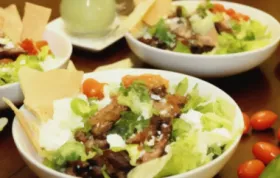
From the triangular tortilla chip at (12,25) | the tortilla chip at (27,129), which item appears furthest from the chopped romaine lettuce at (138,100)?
the triangular tortilla chip at (12,25)

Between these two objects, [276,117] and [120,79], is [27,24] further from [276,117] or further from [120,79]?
[276,117]

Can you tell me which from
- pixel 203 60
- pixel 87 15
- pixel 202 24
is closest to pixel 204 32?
pixel 202 24

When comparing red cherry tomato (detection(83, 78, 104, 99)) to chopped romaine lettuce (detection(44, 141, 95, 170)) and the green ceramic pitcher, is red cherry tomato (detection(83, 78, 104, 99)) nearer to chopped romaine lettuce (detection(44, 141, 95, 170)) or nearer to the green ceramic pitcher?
chopped romaine lettuce (detection(44, 141, 95, 170))

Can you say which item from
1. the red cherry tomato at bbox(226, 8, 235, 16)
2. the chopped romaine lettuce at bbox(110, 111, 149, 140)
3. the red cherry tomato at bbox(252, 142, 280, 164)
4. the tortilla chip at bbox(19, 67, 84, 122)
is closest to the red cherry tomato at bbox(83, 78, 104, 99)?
the tortilla chip at bbox(19, 67, 84, 122)

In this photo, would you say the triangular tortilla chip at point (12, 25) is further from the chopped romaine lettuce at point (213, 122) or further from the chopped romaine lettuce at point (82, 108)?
the chopped romaine lettuce at point (213, 122)

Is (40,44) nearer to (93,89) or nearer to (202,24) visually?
(93,89)
